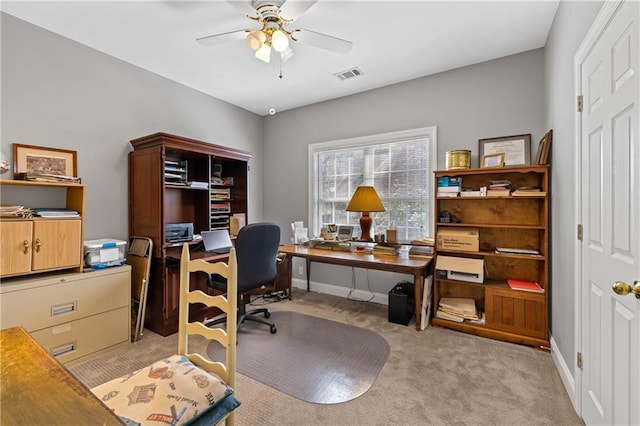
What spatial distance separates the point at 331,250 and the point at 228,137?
7.10 ft

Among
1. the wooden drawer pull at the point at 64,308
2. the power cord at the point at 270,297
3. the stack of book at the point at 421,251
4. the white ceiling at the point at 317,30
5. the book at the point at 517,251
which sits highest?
the white ceiling at the point at 317,30

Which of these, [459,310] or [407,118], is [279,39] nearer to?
[407,118]

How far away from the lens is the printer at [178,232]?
9.93 feet

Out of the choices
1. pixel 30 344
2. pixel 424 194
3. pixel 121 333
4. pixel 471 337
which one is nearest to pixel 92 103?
pixel 121 333

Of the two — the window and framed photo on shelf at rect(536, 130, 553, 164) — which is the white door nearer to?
framed photo on shelf at rect(536, 130, 553, 164)

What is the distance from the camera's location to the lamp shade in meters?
3.32

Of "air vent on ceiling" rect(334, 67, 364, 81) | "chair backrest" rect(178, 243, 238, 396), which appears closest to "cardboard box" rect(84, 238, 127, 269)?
"chair backrest" rect(178, 243, 238, 396)

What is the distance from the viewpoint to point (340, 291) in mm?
3930

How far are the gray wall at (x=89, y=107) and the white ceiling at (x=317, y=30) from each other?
152 millimetres

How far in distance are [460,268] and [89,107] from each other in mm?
3813

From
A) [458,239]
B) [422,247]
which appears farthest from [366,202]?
[458,239]

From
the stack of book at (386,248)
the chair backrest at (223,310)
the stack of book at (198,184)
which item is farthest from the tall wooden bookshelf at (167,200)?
the stack of book at (386,248)

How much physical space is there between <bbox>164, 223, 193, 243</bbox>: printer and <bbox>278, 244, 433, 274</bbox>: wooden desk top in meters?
1.05

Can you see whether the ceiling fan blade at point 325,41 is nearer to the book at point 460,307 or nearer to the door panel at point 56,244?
the door panel at point 56,244
